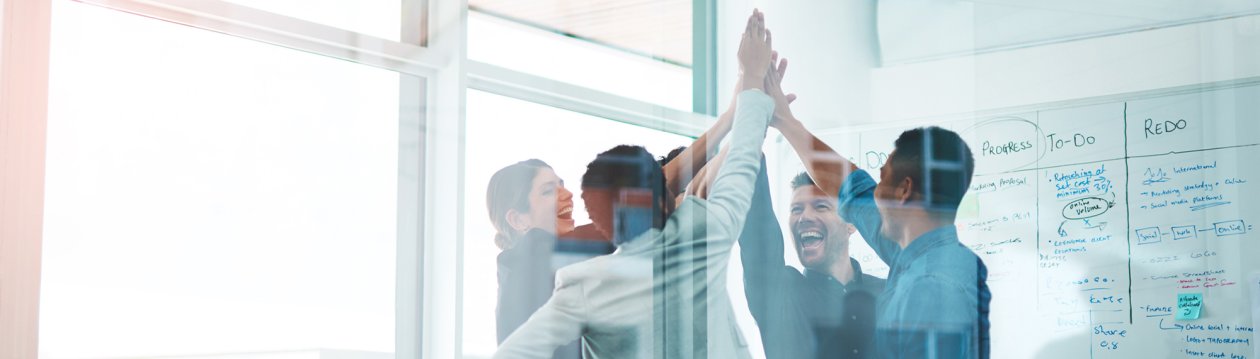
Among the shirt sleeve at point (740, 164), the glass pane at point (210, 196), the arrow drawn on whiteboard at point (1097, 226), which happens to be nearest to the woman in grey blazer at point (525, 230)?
the glass pane at point (210, 196)

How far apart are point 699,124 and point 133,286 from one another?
4.63ft

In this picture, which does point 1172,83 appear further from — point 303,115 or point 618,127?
point 303,115

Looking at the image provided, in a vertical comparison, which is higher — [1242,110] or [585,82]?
[585,82]

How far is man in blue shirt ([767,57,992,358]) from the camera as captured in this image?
165cm

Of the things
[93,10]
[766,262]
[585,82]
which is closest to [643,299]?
[766,262]

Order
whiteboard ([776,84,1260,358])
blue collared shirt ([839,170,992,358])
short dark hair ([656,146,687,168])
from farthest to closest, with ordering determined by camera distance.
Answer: short dark hair ([656,146,687,168]) → blue collared shirt ([839,170,992,358]) → whiteboard ([776,84,1260,358])

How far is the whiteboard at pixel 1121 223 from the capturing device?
144 cm

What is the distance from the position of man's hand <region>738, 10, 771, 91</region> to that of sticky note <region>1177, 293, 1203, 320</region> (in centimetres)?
88

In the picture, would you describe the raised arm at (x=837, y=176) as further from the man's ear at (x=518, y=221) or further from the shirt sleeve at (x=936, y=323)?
the man's ear at (x=518, y=221)

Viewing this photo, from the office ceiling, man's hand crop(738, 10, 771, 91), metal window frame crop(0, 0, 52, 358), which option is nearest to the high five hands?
man's hand crop(738, 10, 771, 91)

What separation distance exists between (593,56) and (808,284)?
104 centimetres

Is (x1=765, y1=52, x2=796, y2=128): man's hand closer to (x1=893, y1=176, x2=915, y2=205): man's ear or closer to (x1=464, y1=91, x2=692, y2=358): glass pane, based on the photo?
(x1=893, y1=176, x2=915, y2=205): man's ear

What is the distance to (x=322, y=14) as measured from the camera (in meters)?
2.73

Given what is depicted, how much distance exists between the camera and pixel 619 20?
103 inches
